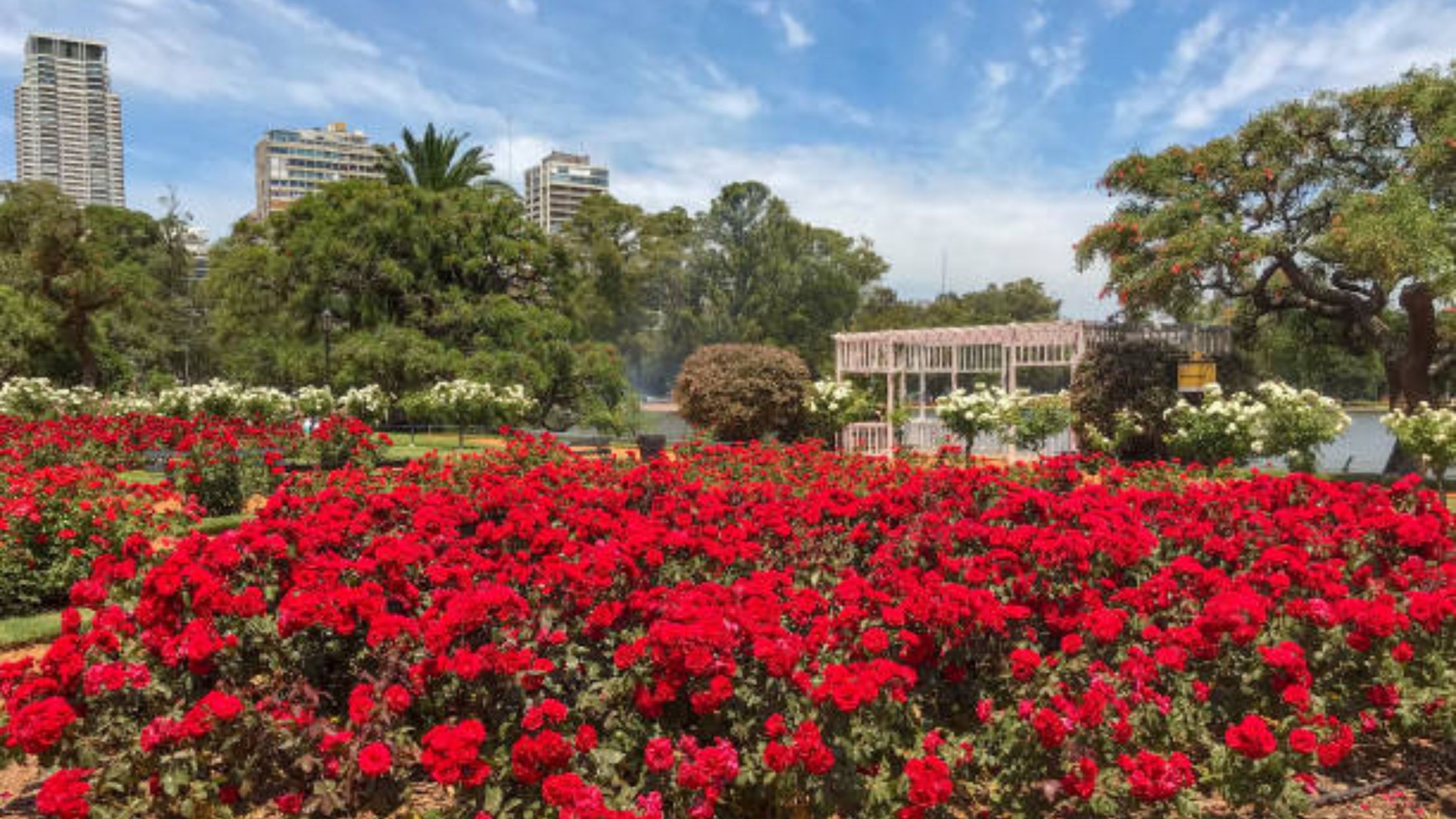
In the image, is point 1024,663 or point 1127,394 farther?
point 1127,394

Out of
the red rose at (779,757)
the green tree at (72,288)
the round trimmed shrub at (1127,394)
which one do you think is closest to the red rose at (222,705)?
the red rose at (779,757)

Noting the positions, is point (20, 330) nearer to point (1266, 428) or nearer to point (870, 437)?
point (870, 437)

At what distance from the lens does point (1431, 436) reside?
34.8 ft

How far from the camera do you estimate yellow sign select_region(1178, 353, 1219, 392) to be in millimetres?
16328

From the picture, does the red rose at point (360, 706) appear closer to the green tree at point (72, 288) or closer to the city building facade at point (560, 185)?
the green tree at point (72, 288)

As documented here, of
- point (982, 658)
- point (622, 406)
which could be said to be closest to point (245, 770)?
point (982, 658)

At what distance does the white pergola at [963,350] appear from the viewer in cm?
1639

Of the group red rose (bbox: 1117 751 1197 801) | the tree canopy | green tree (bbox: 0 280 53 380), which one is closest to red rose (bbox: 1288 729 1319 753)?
red rose (bbox: 1117 751 1197 801)

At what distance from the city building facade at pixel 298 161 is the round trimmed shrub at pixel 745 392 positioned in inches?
5686

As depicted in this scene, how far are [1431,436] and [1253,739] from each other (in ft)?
34.6

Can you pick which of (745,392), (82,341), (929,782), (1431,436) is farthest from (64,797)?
(82,341)

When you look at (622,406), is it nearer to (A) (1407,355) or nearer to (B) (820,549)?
(A) (1407,355)

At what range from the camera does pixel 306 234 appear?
2527 cm

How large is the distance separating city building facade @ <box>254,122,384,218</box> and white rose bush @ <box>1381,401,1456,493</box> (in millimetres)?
155229
